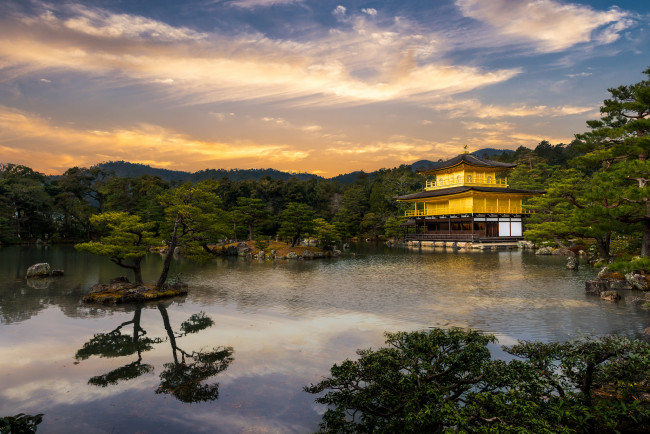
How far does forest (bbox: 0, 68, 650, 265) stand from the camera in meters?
14.2

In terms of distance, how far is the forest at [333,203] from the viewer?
14.2 metres

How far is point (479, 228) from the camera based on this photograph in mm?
45344

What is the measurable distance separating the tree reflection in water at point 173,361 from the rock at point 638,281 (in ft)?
57.0

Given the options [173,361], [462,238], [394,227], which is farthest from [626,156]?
[394,227]

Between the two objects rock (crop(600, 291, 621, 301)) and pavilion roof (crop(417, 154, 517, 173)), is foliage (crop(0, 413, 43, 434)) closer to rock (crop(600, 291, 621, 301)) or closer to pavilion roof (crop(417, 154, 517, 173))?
rock (crop(600, 291, 621, 301))

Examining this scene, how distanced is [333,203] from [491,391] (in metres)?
66.2

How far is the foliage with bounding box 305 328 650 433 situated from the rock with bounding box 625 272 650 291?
40.8 ft

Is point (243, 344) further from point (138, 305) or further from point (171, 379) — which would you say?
point (138, 305)

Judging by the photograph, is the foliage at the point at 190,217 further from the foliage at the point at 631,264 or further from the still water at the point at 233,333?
the foliage at the point at 631,264

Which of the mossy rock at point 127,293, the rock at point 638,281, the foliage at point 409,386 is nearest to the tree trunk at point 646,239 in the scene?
the rock at point 638,281

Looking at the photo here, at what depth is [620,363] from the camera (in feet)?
19.5

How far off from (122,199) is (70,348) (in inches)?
1988

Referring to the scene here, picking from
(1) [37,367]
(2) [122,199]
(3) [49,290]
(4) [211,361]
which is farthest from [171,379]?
(2) [122,199]

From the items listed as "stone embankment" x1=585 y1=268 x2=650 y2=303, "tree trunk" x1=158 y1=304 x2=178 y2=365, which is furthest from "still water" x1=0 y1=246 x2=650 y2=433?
"stone embankment" x1=585 y1=268 x2=650 y2=303
